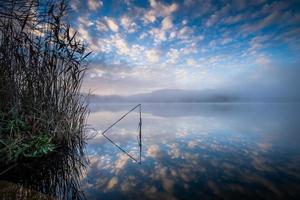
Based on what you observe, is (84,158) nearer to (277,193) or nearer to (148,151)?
(148,151)

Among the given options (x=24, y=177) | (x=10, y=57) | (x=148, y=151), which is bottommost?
(x=148, y=151)

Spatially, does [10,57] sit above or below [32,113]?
above

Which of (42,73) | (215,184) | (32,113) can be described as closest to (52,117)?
(32,113)

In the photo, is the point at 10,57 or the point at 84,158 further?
the point at 84,158

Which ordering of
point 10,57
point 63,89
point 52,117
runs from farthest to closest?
point 63,89 → point 52,117 → point 10,57

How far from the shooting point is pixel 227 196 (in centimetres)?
237

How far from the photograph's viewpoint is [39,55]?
11.6ft

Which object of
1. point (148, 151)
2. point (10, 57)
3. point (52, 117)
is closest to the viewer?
point (10, 57)

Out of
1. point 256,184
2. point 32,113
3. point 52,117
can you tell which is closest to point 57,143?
point 52,117

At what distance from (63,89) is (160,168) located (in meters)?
3.20

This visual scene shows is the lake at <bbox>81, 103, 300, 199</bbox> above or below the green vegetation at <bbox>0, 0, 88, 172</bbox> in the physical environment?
below

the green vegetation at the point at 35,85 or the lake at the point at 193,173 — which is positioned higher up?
the green vegetation at the point at 35,85

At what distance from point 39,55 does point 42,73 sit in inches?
16.0

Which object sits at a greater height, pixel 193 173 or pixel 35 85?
pixel 35 85
